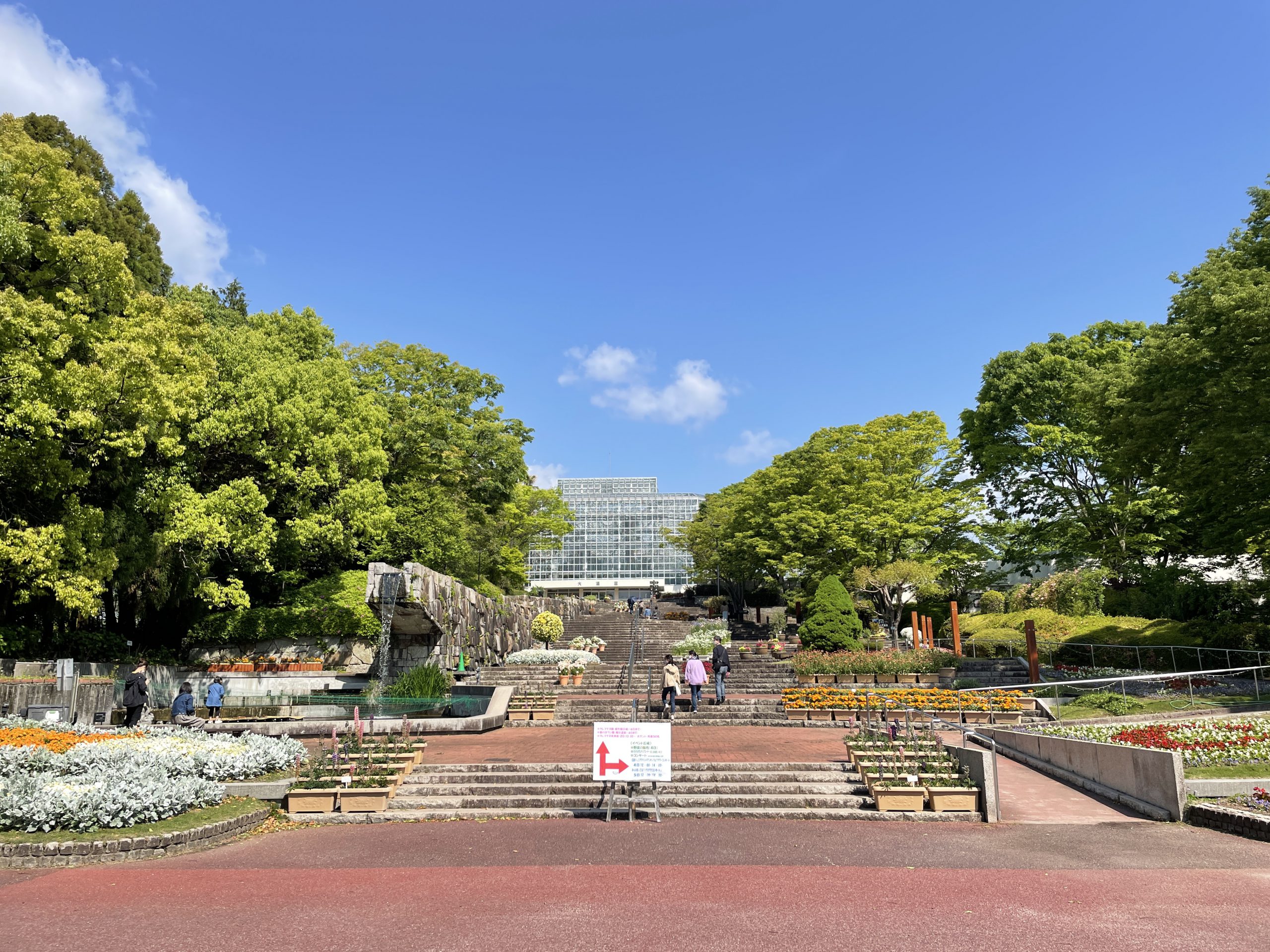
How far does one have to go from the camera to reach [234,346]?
82.5 feet

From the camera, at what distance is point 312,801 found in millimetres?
10812

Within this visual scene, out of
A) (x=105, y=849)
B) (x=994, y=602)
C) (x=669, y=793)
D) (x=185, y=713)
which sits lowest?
(x=669, y=793)

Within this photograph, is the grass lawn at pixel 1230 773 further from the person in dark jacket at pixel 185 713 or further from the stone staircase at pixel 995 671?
the person in dark jacket at pixel 185 713

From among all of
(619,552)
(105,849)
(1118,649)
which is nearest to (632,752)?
(105,849)

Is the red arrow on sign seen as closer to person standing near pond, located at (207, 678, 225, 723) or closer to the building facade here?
person standing near pond, located at (207, 678, 225, 723)

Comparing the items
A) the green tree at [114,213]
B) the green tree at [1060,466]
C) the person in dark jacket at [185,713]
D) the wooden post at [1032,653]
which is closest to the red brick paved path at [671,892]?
the person in dark jacket at [185,713]

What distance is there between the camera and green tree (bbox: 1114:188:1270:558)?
18094mm

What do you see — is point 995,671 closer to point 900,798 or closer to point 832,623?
point 832,623

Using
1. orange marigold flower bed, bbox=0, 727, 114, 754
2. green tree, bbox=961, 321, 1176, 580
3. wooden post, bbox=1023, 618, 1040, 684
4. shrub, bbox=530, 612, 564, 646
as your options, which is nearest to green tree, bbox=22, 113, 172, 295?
orange marigold flower bed, bbox=0, 727, 114, 754

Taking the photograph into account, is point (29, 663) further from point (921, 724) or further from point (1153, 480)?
point (1153, 480)

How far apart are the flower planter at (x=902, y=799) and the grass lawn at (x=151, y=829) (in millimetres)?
8254

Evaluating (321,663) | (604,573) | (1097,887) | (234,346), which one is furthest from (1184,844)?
(604,573)

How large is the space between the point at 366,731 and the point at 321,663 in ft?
39.4

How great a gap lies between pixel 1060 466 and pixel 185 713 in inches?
1280
